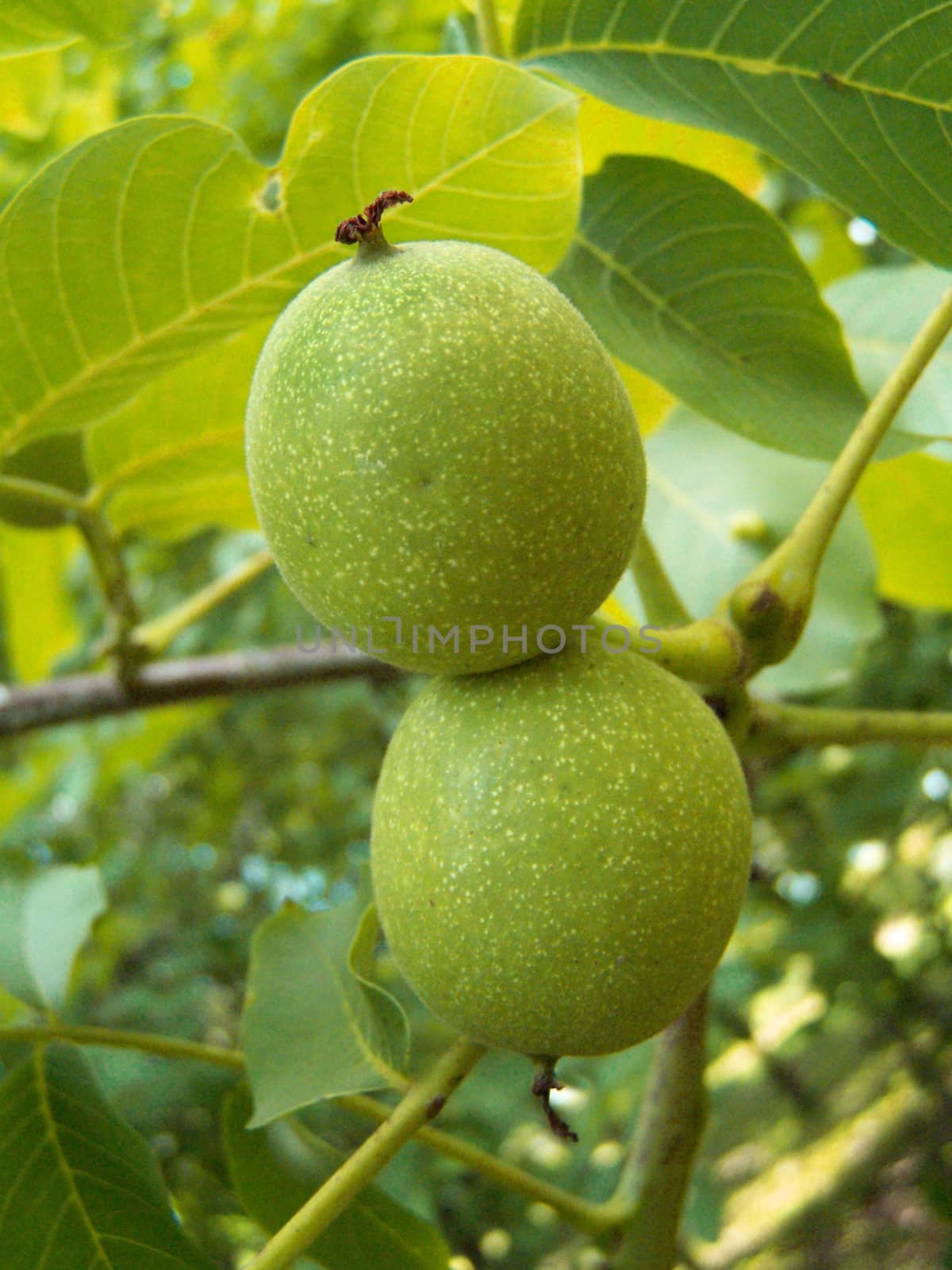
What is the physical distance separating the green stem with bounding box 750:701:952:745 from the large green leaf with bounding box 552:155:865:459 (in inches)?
9.4

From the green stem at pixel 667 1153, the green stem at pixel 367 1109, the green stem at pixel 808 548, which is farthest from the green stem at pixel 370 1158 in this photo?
the green stem at pixel 808 548

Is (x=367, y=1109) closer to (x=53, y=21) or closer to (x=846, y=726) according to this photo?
(x=846, y=726)

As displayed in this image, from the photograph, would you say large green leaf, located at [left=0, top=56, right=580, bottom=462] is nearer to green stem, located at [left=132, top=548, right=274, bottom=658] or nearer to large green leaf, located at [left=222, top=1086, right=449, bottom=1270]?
green stem, located at [left=132, top=548, right=274, bottom=658]

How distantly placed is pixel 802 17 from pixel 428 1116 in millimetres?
893

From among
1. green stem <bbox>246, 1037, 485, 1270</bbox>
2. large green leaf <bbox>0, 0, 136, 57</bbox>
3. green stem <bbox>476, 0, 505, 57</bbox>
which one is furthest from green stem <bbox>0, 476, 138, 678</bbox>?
green stem <bbox>246, 1037, 485, 1270</bbox>

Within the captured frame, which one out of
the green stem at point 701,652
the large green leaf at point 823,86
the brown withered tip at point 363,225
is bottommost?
the green stem at point 701,652

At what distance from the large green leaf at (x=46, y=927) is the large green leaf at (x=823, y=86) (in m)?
0.96

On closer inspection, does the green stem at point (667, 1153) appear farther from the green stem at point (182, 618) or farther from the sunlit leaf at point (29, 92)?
the sunlit leaf at point (29, 92)

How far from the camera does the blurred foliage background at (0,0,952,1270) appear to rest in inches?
82.0

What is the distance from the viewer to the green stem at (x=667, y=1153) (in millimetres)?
1106

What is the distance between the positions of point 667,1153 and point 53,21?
122 centimetres

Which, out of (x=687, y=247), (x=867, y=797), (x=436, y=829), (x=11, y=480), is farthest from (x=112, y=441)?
(x=867, y=797)

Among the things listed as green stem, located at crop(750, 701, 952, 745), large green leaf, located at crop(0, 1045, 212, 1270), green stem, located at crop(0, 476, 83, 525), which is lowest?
large green leaf, located at crop(0, 1045, 212, 1270)

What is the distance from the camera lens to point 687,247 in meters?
1.14
